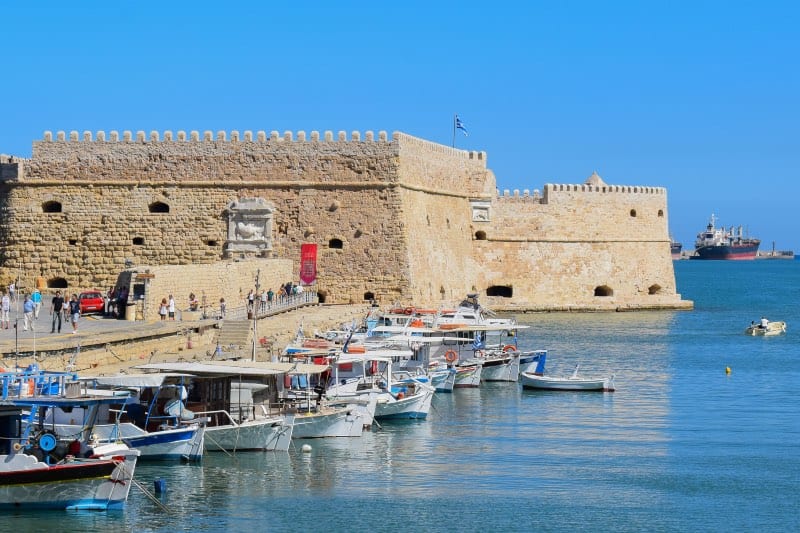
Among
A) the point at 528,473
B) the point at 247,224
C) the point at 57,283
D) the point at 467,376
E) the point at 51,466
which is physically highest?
the point at 247,224

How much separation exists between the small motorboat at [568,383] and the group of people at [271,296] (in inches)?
230

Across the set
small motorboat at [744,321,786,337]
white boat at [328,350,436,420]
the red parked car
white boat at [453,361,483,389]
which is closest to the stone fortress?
the red parked car

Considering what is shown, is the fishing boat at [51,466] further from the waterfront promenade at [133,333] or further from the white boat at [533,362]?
the white boat at [533,362]

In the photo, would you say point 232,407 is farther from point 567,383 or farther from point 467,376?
point 567,383

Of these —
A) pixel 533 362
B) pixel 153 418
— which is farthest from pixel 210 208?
pixel 153 418

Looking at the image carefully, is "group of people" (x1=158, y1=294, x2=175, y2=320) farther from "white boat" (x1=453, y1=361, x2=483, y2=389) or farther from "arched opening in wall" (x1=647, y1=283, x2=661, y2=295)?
"arched opening in wall" (x1=647, y1=283, x2=661, y2=295)

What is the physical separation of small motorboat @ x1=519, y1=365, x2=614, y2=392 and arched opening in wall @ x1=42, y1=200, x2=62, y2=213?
46.6 ft

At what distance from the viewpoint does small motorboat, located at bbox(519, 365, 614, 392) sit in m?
26.8

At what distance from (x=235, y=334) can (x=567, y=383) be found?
6.24 m

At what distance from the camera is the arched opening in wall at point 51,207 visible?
36.2 m

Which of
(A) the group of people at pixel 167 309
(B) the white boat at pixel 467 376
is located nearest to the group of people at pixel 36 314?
(A) the group of people at pixel 167 309

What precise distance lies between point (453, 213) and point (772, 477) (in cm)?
2427

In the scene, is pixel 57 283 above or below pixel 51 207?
below

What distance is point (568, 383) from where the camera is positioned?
1064 inches
